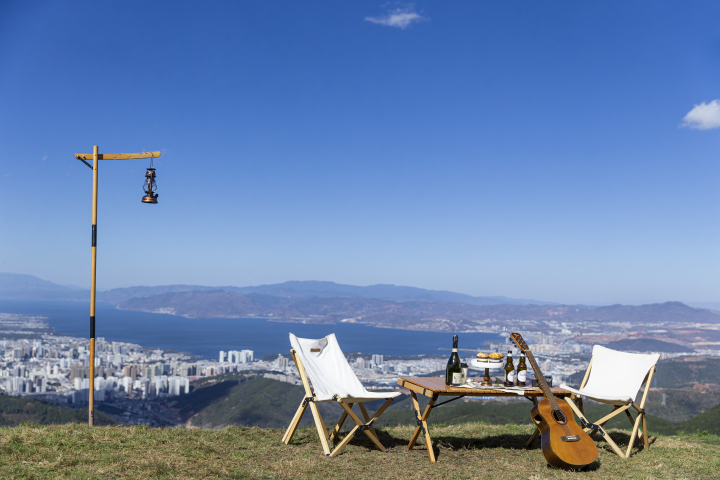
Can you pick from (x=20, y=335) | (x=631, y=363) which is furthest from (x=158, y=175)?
(x=20, y=335)

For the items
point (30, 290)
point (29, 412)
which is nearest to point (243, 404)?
point (29, 412)

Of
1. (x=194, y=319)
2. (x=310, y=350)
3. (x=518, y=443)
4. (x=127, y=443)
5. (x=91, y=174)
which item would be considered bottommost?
(x=194, y=319)

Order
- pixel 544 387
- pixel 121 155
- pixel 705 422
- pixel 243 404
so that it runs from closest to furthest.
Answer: pixel 544 387
pixel 121 155
pixel 705 422
pixel 243 404

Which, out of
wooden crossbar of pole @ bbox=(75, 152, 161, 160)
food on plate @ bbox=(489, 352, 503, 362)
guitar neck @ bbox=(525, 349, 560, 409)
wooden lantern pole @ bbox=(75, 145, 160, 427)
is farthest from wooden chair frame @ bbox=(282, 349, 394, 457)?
wooden crossbar of pole @ bbox=(75, 152, 161, 160)

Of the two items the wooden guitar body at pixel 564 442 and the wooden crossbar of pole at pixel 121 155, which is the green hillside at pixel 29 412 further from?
the wooden guitar body at pixel 564 442

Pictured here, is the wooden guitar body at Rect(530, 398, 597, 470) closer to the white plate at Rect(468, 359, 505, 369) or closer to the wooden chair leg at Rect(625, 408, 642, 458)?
the white plate at Rect(468, 359, 505, 369)

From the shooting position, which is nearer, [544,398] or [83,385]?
[544,398]

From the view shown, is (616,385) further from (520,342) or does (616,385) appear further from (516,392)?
(516,392)

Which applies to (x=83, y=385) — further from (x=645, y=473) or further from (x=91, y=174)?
(x=645, y=473)
